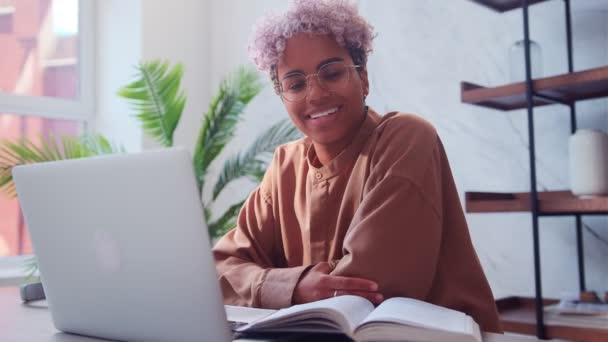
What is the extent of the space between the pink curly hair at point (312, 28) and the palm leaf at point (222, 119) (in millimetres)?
1375

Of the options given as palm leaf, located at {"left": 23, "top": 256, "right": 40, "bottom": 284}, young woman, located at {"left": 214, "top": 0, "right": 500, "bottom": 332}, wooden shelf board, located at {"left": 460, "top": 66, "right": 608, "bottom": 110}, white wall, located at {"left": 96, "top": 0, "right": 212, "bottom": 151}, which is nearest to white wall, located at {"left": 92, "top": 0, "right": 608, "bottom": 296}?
wooden shelf board, located at {"left": 460, "top": 66, "right": 608, "bottom": 110}

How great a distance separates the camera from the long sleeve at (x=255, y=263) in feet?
3.81

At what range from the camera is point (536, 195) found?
1.78 m

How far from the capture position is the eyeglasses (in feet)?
4.58

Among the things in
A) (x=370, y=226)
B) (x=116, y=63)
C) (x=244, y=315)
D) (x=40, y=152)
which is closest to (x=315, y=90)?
(x=370, y=226)

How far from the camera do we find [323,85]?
1.40 metres

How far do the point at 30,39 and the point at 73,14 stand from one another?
322mm

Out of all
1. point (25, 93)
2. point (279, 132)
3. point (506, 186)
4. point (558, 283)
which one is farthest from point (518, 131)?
point (25, 93)

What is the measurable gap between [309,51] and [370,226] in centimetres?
46

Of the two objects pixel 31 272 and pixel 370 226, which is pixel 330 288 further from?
pixel 31 272

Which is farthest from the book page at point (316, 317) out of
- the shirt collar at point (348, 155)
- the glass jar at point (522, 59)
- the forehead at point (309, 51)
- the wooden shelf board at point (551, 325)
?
the glass jar at point (522, 59)

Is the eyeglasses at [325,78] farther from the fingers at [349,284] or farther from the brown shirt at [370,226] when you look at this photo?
the fingers at [349,284]

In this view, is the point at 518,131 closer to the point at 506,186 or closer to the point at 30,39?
the point at 506,186

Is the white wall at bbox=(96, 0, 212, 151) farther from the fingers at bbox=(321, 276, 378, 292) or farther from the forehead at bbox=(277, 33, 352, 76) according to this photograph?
the fingers at bbox=(321, 276, 378, 292)
